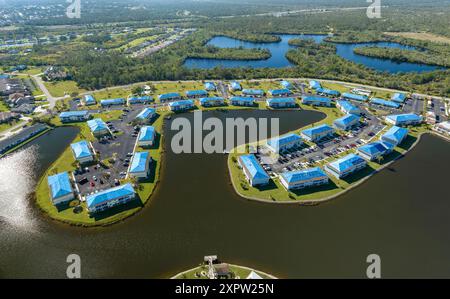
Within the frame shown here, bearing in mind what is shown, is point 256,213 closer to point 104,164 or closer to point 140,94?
point 104,164

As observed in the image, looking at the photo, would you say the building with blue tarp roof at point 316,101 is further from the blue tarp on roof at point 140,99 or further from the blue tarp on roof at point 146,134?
the blue tarp on roof at point 140,99

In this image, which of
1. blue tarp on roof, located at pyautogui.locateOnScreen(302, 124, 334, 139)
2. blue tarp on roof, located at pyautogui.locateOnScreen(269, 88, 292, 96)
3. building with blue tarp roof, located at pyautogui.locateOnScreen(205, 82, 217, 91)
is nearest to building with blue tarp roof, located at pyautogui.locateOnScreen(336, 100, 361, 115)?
blue tarp on roof, located at pyautogui.locateOnScreen(302, 124, 334, 139)

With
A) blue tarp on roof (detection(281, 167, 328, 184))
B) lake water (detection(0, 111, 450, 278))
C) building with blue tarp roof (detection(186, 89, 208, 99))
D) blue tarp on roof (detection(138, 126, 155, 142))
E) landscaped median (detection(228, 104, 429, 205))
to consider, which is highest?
building with blue tarp roof (detection(186, 89, 208, 99))

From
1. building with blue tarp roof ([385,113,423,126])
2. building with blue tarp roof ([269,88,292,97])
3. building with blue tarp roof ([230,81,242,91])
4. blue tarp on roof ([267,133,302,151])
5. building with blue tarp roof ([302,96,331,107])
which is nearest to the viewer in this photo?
blue tarp on roof ([267,133,302,151])

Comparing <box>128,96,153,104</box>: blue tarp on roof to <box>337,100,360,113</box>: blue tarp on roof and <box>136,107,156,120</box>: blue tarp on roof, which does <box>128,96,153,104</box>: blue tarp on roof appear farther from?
<box>337,100,360,113</box>: blue tarp on roof

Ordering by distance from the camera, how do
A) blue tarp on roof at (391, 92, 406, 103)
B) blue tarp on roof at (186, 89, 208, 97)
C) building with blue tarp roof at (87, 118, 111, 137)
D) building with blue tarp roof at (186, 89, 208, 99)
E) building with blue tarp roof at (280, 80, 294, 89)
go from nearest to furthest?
building with blue tarp roof at (87, 118, 111, 137) → blue tarp on roof at (391, 92, 406, 103) → building with blue tarp roof at (186, 89, 208, 99) → blue tarp on roof at (186, 89, 208, 97) → building with blue tarp roof at (280, 80, 294, 89)

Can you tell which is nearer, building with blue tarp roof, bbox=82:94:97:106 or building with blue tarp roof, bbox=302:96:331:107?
building with blue tarp roof, bbox=302:96:331:107

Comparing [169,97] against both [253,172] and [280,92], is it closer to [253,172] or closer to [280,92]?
[280,92]
